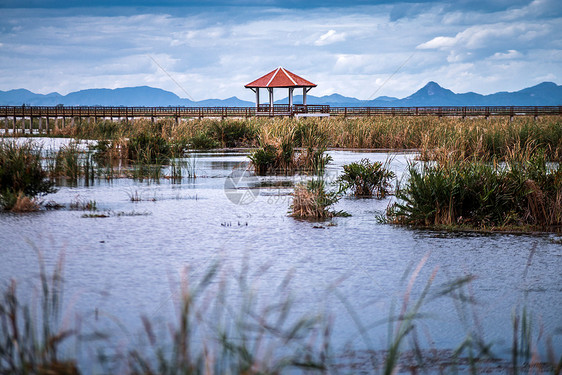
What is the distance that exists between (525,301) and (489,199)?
436 cm

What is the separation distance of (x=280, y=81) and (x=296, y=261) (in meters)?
46.0

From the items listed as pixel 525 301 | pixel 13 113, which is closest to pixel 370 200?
pixel 525 301

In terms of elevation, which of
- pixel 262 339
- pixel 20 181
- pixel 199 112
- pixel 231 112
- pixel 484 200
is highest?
pixel 231 112

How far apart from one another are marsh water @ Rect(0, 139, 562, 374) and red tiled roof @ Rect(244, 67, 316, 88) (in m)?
39.9

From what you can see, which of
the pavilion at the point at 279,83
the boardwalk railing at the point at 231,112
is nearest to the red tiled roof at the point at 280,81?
the pavilion at the point at 279,83

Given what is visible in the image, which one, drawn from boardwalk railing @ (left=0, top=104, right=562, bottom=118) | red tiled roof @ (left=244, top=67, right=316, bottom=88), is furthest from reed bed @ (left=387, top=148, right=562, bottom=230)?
red tiled roof @ (left=244, top=67, right=316, bottom=88)

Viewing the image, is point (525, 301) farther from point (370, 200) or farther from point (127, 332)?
point (370, 200)

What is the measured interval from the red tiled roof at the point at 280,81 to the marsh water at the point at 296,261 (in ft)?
131

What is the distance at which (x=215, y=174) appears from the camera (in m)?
17.8

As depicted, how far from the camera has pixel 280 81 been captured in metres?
52.6

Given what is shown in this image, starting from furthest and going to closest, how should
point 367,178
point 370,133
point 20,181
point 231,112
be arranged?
point 231,112 < point 370,133 < point 367,178 < point 20,181

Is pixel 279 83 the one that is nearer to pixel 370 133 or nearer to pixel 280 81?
pixel 280 81

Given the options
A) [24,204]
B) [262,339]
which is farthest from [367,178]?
[262,339]

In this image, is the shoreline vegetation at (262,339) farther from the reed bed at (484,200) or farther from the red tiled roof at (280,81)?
the red tiled roof at (280,81)
